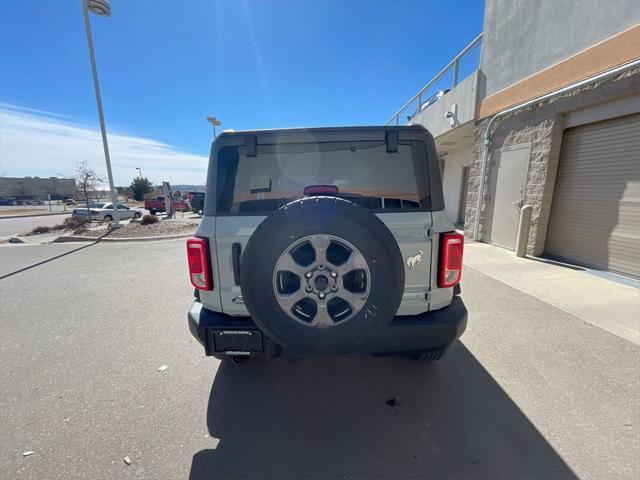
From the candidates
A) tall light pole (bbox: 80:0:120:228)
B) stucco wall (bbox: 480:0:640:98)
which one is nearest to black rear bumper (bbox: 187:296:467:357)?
stucco wall (bbox: 480:0:640:98)

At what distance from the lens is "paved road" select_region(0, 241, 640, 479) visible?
166cm

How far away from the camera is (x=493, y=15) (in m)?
7.12

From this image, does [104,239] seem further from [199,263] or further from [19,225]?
[19,225]

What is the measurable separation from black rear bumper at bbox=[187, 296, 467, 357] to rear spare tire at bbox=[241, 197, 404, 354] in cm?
18

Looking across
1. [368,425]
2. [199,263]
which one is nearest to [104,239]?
[199,263]

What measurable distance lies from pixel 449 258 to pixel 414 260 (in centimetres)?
25

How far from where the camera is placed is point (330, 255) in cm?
177

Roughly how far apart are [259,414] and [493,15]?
33.2 feet

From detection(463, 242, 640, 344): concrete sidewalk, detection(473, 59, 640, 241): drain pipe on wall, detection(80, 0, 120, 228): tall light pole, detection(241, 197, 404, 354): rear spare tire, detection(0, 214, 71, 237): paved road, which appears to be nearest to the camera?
detection(241, 197, 404, 354): rear spare tire

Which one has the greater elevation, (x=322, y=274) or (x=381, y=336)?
(x=322, y=274)

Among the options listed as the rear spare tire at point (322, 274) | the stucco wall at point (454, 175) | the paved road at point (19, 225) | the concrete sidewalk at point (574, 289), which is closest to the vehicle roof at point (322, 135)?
the rear spare tire at point (322, 274)

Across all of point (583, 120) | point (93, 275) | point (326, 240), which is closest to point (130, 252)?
point (93, 275)

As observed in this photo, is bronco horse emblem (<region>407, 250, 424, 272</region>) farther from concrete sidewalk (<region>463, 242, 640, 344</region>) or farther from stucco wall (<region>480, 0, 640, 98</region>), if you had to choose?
stucco wall (<region>480, 0, 640, 98</region>)

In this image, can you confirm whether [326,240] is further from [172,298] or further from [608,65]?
[608,65]
